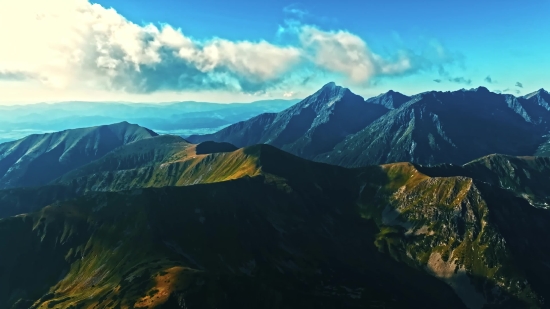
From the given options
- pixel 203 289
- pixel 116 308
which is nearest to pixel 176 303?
pixel 203 289

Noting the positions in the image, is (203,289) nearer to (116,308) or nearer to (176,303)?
(176,303)

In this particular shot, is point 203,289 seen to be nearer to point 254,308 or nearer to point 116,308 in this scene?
point 254,308

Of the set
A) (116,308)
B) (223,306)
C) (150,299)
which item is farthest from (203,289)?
(116,308)

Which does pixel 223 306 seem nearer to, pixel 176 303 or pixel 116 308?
pixel 176 303

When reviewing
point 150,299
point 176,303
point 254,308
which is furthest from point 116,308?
point 254,308

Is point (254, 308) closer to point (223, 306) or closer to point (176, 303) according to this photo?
point (223, 306)
